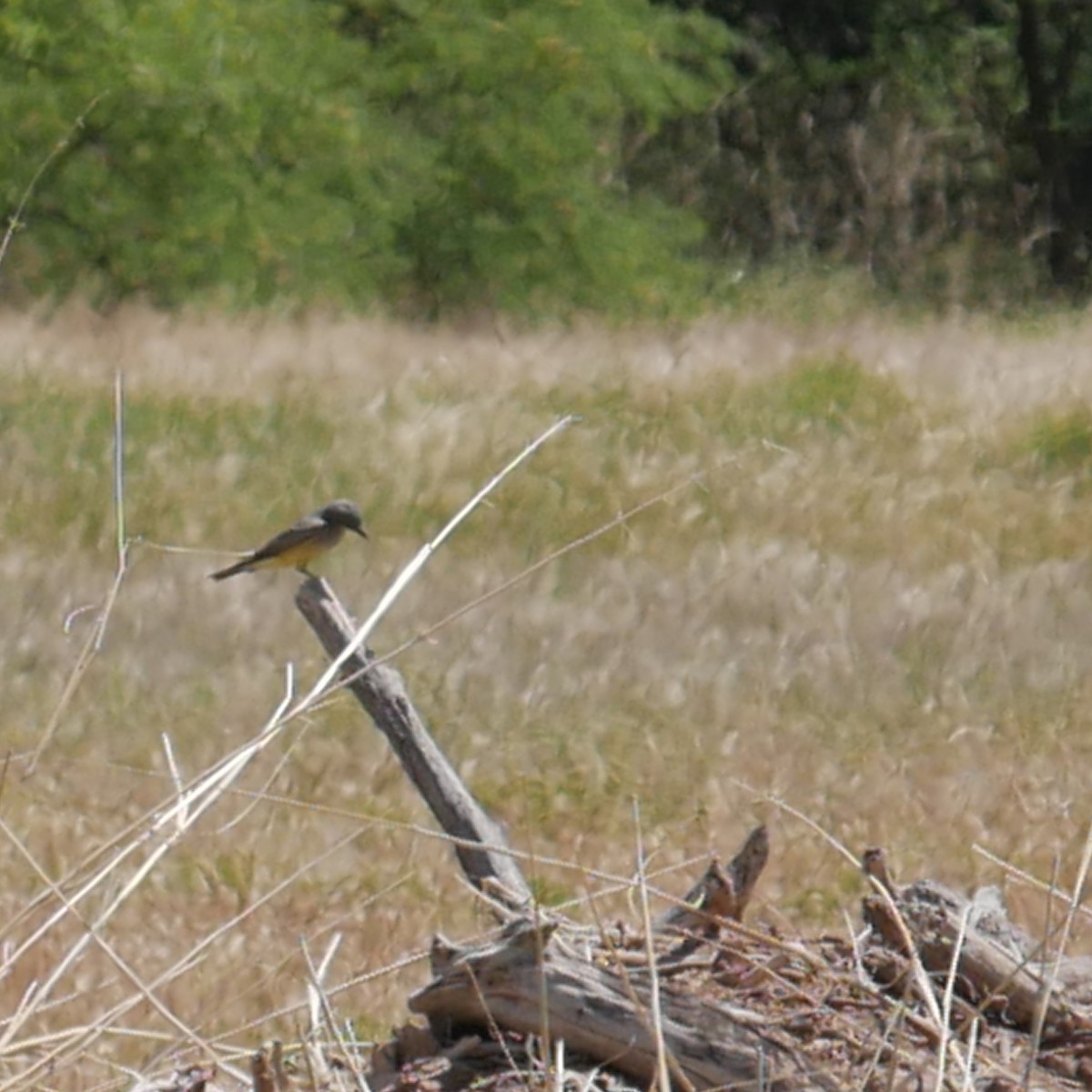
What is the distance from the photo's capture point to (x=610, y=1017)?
8.09 ft

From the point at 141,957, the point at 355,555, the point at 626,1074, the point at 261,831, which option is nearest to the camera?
the point at 626,1074

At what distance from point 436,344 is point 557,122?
159 inches

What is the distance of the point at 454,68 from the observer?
17.1 meters

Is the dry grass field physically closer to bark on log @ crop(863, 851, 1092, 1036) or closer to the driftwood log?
the driftwood log

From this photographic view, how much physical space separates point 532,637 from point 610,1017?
519 cm

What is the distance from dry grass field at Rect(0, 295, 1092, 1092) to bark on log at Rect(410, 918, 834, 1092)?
326 mm

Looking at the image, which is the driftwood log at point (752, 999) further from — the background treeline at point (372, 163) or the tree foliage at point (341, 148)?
the tree foliage at point (341, 148)

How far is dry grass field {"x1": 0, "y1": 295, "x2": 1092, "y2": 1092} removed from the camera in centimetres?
558

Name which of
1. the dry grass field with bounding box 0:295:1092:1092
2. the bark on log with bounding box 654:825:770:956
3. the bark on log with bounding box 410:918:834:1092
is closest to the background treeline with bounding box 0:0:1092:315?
the dry grass field with bounding box 0:295:1092:1092

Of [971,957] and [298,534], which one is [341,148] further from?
[971,957]

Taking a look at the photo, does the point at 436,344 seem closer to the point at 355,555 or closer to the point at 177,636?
the point at 355,555

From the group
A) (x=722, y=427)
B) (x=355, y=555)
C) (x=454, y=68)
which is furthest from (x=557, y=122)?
(x=355, y=555)

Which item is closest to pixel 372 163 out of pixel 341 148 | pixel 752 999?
pixel 341 148

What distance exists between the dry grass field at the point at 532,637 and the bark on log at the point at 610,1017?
1.07 feet
